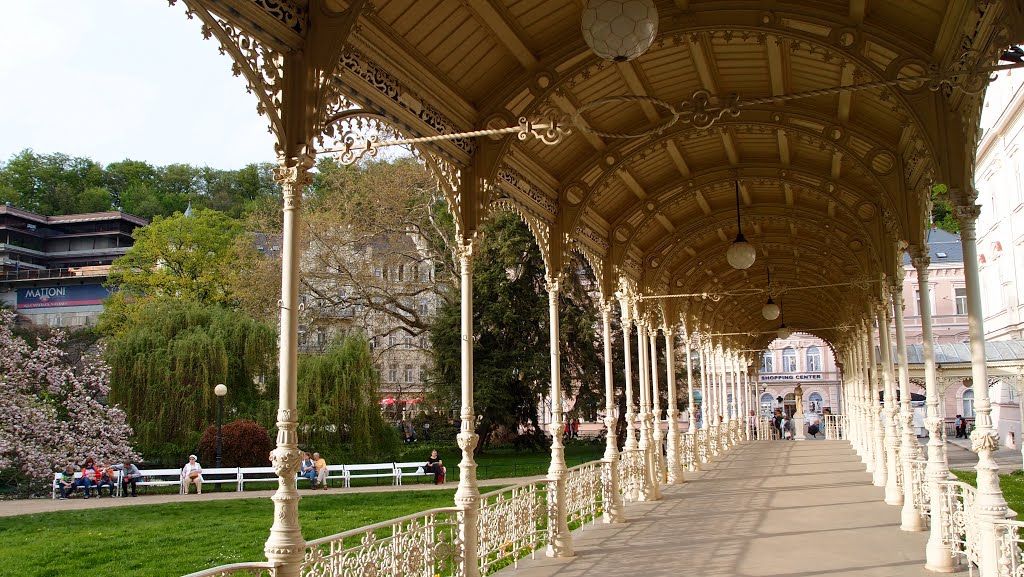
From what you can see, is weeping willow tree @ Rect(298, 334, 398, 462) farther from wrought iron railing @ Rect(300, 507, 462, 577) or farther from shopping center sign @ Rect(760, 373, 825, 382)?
shopping center sign @ Rect(760, 373, 825, 382)

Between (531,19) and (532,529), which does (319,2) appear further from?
(532,529)

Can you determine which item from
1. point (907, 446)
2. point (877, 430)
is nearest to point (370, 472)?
point (877, 430)

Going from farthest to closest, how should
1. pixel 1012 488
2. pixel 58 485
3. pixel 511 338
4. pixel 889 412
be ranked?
1. pixel 511 338
2. pixel 58 485
3. pixel 1012 488
4. pixel 889 412

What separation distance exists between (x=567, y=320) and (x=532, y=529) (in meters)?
20.0

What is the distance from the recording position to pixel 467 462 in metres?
7.69

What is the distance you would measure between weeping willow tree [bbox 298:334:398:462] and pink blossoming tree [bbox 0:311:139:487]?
4.95m

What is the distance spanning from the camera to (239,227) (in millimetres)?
43500

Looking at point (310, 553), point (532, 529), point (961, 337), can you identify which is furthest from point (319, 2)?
point (961, 337)

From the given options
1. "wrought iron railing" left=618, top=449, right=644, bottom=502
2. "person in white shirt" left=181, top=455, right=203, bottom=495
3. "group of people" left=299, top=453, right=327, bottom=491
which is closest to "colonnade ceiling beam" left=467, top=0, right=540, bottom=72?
"wrought iron railing" left=618, top=449, right=644, bottom=502

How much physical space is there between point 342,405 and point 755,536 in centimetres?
1639

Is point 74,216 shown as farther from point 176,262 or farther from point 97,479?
point 97,479

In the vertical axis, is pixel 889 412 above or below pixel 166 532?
above

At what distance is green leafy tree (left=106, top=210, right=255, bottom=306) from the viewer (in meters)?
38.4

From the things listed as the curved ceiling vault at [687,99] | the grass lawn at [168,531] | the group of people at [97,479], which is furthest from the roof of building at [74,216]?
the curved ceiling vault at [687,99]
